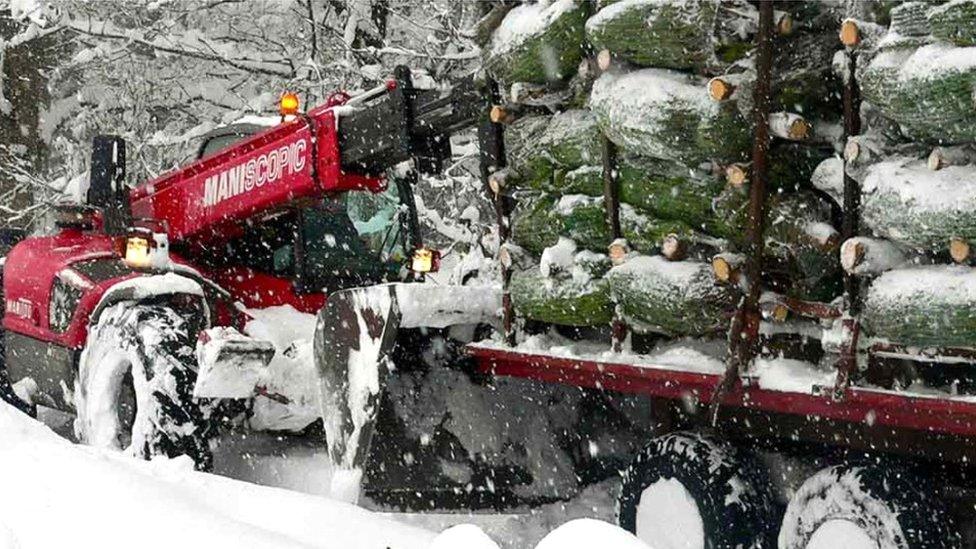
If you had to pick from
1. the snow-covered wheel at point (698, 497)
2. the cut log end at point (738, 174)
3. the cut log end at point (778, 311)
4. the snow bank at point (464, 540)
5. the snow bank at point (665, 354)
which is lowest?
the snow-covered wheel at point (698, 497)

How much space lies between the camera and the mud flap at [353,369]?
4.70m

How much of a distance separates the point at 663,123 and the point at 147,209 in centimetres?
465

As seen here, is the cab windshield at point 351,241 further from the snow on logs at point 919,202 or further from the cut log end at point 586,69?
the snow on logs at point 919,202

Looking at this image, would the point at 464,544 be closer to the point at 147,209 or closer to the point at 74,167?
the point at 147,209

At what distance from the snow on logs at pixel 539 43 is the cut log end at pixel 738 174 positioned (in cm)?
87

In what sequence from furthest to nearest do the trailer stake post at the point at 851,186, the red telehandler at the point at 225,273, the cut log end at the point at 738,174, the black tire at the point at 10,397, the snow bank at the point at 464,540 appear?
1. the black tire at the point at 10,397
2. the red telehandler at the point at 225,273
3. the cut log end at the point at 738,174
4. the trailer stake post at the point at 851,186
5. the snow bank at the point at 464,540

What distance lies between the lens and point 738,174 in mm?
3355

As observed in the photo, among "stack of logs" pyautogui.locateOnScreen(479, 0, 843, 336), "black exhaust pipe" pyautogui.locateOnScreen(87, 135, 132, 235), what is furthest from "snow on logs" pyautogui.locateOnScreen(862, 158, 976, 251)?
"black exhaust pipe" pyautogui.locateOnScreen(87, 135, 132, 235)

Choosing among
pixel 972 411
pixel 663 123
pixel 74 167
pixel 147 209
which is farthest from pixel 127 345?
pixel 74 167

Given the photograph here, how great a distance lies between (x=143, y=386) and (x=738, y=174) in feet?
11.7

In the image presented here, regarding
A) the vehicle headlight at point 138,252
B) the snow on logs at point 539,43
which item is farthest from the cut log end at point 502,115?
the vehicle headlight at point 138,252

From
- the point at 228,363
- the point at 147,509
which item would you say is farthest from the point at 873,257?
the point at 228,363

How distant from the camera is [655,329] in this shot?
3.68 meters

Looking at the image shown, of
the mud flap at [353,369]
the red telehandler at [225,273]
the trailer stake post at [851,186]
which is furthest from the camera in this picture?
the red telehandler at [225,273]
